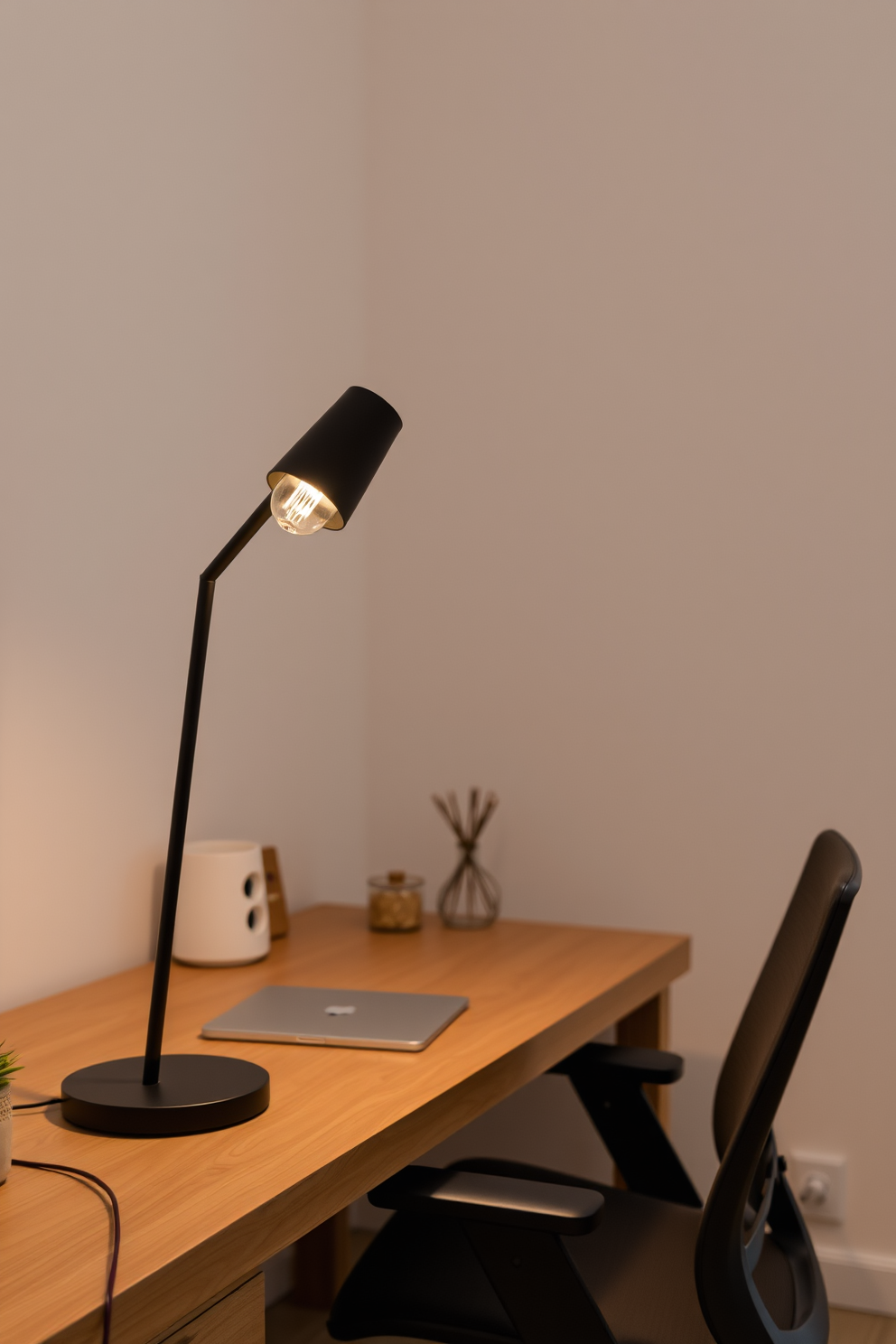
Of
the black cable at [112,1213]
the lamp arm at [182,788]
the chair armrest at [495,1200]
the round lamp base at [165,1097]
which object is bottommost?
the chair armrest at [495,1200]

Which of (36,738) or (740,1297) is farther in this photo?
(36,738)

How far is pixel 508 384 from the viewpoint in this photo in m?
2.58

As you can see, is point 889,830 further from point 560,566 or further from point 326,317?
point 326,317

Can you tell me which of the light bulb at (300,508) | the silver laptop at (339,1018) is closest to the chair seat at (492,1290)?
the silver laptop at (339,1018)

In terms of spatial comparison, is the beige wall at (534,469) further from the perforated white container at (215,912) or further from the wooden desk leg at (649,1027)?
the wooden desk leg at (649,1027)

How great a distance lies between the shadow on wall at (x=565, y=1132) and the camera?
244cm

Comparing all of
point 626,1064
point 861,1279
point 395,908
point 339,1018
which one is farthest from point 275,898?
point 861,1279

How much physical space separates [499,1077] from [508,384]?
1.50 meters

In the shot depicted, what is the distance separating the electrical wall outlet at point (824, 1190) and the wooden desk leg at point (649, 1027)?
15.0 inches

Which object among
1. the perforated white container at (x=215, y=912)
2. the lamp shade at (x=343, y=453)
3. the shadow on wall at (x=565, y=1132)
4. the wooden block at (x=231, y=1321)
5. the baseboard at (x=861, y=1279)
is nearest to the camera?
the wooden block at (x=231, y=1321)

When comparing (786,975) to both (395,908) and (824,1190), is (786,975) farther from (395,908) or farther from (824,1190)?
(824,1190)

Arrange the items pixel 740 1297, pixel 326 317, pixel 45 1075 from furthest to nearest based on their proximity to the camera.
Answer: pixel 326 317, pixel 45 1075, pixel 740 1297

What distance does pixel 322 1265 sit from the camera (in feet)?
7.65

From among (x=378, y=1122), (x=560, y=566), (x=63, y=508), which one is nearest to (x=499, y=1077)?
(x=378, y=1122)
